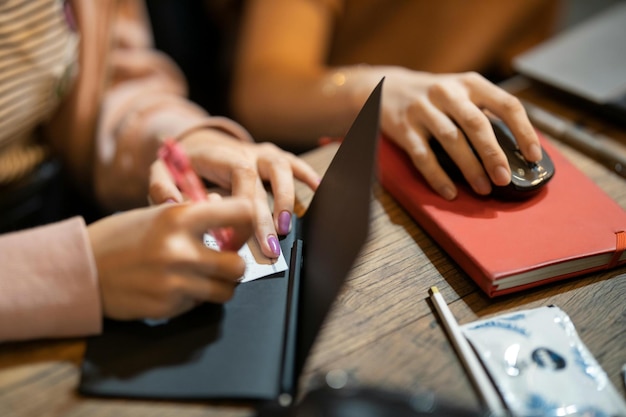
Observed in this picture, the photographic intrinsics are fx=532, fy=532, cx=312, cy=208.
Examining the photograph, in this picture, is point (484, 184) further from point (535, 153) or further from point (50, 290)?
point (50, 290)

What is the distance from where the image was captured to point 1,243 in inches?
17.1

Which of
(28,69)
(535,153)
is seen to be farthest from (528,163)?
A: (28,69)

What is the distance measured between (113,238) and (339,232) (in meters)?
0.18

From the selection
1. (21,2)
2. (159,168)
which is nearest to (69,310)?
(159,168)

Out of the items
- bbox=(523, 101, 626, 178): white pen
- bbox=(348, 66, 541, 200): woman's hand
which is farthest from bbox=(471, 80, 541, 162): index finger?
bbox=(523, 101, 626, 178): white pen

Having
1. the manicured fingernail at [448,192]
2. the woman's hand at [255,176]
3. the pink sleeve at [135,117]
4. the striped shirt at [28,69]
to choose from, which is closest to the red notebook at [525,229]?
the manicured fingernail at [448,192]

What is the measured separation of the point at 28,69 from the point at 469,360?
1.94 feet

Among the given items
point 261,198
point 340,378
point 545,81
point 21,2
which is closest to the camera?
point 340,378

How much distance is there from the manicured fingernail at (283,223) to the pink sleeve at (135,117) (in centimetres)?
18

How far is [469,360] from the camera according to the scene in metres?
0.39

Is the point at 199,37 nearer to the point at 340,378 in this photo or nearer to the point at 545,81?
the point at 545,81

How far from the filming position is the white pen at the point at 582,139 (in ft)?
1.99

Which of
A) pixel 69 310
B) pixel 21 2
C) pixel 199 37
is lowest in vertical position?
pixel 199 37

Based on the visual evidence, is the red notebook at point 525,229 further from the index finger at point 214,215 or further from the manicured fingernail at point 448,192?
the index finger at point 214,215
